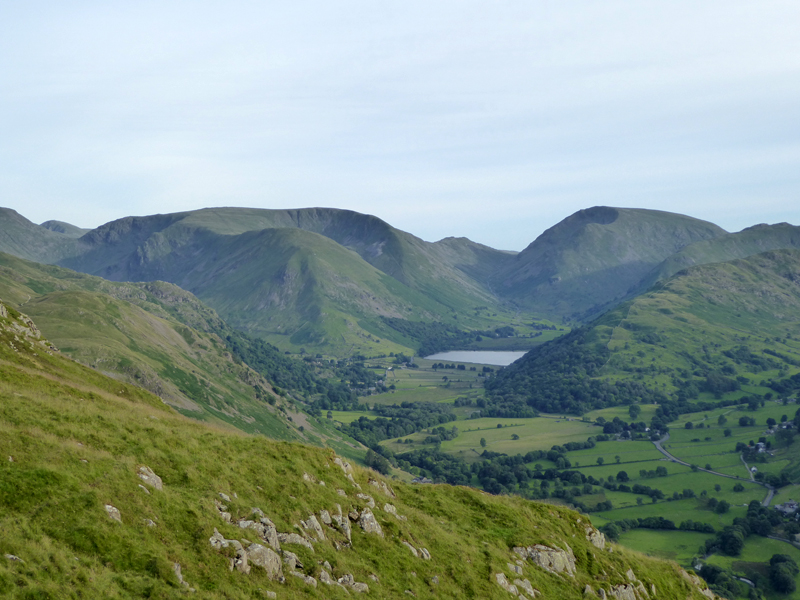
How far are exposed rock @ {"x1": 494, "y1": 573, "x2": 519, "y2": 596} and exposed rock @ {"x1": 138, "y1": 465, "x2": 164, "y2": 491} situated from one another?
73.4ft

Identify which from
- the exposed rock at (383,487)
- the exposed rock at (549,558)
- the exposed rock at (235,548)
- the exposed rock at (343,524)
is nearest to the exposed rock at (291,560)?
the exposed rock at (235,548)

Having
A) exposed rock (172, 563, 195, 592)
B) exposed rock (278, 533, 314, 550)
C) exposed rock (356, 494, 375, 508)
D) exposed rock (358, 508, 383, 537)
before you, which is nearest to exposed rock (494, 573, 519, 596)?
exposed rock (358, 508, 383, 537)

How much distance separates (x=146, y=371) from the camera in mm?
135875

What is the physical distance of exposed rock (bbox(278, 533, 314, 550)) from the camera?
32.6 meters

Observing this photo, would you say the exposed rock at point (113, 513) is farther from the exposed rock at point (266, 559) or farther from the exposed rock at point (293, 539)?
the exposed rock at point (293, 539)

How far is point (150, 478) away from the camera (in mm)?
31875

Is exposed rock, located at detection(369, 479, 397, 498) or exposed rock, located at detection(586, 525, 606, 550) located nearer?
exposed rock, located at detection(369, 479, 397, 498)

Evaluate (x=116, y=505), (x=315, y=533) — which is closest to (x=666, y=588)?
(x=315, y=533)

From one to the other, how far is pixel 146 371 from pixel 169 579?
120546 mm

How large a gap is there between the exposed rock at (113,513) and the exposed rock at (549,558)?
94.2 ft

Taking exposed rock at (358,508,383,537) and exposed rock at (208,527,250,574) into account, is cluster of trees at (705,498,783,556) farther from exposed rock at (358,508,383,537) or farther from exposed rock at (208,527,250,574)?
exposed rock at (208,527,250,574)

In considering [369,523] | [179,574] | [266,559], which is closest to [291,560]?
[266,559]

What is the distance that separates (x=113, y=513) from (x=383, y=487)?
2220 centimetres

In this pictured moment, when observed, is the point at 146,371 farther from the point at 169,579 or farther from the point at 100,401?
the point at 169,579
